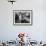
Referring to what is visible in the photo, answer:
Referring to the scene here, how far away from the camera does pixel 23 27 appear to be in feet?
15.9

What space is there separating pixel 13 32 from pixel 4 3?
1.14 m

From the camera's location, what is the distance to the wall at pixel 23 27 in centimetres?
479

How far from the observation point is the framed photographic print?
4.80 m

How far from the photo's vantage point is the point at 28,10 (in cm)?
480

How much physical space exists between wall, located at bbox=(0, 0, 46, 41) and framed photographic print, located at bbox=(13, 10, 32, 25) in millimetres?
115

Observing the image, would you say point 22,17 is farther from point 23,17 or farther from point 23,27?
point 23,27

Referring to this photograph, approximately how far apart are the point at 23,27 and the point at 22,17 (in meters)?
0.38

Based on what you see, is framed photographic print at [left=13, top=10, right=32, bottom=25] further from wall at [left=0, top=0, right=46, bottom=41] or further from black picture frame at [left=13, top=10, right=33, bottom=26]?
wall at [left=0, top=0, right=46, bottom=41]

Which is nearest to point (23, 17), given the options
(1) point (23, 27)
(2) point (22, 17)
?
(2) point (22, 17)

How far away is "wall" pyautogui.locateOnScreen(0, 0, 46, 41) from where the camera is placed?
4.79 meters

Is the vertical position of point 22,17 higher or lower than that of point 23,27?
higher

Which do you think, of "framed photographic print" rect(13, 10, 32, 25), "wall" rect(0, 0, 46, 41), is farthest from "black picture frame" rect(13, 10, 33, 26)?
"wall" rect(0, 0, 46, 41)

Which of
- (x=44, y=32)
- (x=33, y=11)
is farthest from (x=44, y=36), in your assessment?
(x=33, y=11)

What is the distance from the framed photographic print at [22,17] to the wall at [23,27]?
12 centimetres
